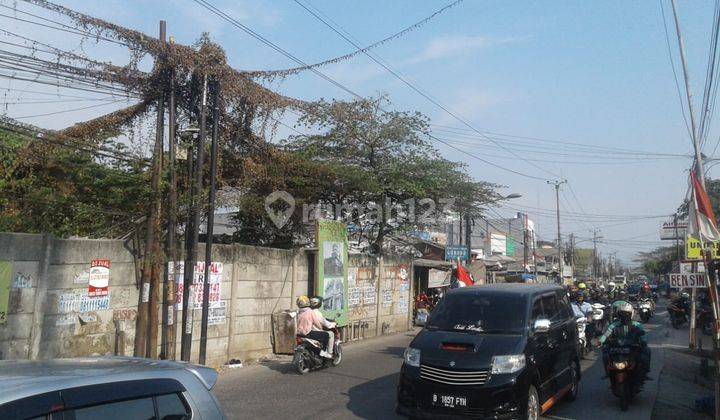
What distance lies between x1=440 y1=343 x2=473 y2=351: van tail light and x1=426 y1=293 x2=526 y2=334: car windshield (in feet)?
1.78

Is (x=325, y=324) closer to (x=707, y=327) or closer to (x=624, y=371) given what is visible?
(x=624, y=371)

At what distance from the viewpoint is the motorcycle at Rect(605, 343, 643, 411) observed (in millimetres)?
9664

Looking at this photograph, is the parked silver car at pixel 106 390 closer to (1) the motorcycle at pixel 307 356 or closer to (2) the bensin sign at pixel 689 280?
(1) the motorcycle at pixel 307 356

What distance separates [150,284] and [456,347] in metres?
6.43

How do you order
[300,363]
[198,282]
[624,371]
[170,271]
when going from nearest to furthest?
[624,371], [170,271], [300,363], [198,282]

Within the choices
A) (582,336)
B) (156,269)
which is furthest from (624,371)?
(156,269)

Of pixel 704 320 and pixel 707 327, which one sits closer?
pixel 707 327

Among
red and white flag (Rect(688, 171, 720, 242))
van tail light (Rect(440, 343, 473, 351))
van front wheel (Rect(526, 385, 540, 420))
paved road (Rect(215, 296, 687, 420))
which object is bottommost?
paved road (Rect(215, 296, 687, 420))

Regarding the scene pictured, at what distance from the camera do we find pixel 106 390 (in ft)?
11.2

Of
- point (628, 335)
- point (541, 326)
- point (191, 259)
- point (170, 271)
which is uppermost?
point (191, 259)

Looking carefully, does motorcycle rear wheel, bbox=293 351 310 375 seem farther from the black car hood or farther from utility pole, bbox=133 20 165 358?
the black car hood

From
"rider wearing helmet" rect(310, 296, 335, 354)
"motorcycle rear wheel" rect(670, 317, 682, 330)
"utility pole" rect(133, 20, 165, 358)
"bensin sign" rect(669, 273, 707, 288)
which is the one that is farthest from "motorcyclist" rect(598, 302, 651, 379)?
"motorcycle rear wheel" rect(670, 317, 682, 330)

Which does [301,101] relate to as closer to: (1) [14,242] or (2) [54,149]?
A: (2) [54,149]

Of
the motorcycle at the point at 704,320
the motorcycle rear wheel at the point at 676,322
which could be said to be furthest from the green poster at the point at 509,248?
the motorcycle at the point at 704,320
